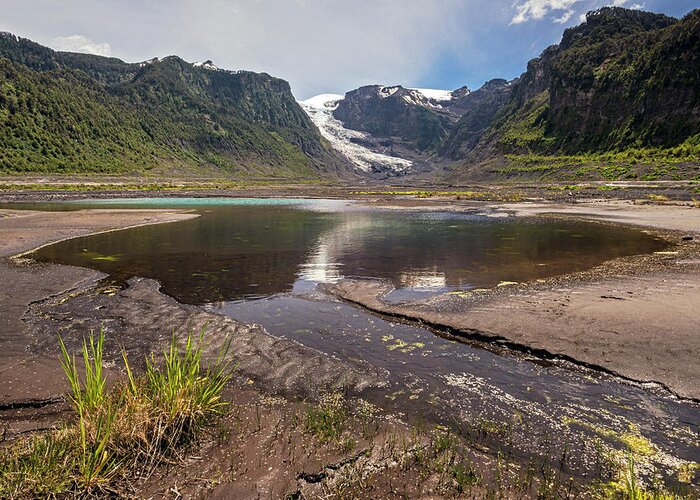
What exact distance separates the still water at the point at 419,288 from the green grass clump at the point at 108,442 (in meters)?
3.87

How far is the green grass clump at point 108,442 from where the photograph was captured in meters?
5.12

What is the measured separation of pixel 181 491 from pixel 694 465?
26.2 ft

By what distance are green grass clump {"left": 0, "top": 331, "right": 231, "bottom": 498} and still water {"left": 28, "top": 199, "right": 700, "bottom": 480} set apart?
3872 millimetres

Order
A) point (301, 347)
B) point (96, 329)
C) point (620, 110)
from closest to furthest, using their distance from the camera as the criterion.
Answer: point (301, 347) → point (96, 329) → point (620, 110)

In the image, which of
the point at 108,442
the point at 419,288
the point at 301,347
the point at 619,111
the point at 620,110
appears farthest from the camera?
the point at 619,111

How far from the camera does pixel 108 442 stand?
18.5 ft

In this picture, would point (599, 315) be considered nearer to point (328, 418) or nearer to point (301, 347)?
point (301, 347)

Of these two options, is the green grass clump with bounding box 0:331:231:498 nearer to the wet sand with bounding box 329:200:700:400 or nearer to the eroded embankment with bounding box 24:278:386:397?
the eroded embankment with bounding box 24:278:386:397

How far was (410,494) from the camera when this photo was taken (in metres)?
5.62

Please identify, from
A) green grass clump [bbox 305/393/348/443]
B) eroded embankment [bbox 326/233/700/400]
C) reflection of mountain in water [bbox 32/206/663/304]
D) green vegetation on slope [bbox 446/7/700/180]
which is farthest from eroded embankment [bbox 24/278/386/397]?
green vegetation on slope [bbox 446/7/700/180]

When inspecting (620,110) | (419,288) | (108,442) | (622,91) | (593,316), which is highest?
(622,91)

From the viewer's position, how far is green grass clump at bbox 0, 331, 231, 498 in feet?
16.8

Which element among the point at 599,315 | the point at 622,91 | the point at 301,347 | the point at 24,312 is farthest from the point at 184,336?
the point at 622,91

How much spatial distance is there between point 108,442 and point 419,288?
1345 centimetres
